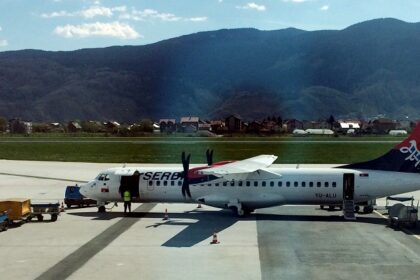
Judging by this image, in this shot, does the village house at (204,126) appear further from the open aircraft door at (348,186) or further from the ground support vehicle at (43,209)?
the ground support vehicle at (43,209)

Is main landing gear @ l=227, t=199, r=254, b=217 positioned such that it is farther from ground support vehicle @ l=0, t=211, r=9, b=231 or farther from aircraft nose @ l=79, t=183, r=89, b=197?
ground support vehicle @ l=0, t=211, r=9, b=231

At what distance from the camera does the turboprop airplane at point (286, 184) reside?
33.9 m

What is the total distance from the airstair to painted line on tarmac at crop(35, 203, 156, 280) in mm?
12651

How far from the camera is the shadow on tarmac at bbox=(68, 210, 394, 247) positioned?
1194 inches

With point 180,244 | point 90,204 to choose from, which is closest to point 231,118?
point 90,204

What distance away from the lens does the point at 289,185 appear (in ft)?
114

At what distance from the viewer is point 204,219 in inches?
1357

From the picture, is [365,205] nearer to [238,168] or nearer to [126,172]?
[238,168]

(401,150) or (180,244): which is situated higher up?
(401,150)

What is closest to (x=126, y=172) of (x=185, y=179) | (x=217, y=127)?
(x=185, y=179)

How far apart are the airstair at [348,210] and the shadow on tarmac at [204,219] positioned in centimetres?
37

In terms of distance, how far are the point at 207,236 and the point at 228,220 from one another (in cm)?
511

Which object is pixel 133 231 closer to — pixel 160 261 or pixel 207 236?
pixel 207 236

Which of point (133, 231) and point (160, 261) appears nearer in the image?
point (160, 261)
